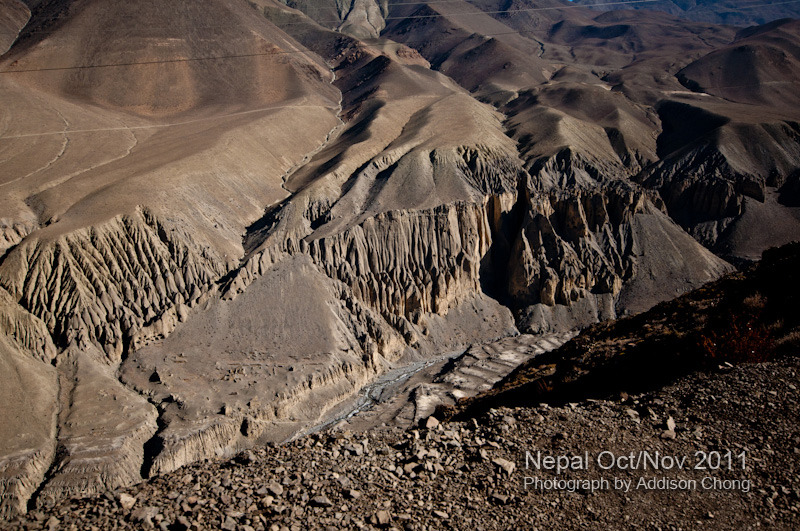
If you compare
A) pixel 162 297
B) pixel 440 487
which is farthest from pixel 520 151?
pixel 440 487

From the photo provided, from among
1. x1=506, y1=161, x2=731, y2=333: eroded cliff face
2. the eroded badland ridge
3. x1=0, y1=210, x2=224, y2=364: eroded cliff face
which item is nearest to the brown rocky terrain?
the eroded badland ridge

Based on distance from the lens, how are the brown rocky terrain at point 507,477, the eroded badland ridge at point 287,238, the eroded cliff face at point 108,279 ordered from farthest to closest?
the eroded cliff face at point 108,279
the eroded badland ridge at point 287,238
the brown rocky terrain at point 507,477

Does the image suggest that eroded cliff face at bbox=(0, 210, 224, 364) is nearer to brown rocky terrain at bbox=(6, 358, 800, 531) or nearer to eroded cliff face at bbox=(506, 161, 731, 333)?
eroded cliff face at bbox=(506, 161, 731, 333)

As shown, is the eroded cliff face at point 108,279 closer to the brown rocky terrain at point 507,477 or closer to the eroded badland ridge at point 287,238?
the eroded badland ridge at point 287,238

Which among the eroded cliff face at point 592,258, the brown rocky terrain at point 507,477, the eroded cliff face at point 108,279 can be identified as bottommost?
the eroded cliff face at point 592,258

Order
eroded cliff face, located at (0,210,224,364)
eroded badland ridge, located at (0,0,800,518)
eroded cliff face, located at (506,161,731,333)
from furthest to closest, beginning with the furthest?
eroded cliff face, located at (506,161,731,333) < eroded cliff face, located at (0,210,224,364) < eroded badland ridge, located at (0,0,800,518)

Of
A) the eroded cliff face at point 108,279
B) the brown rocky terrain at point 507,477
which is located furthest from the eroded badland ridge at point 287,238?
the brown rocky terrain at point 507,477

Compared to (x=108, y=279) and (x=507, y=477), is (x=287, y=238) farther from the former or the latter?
(x=507, y=477)

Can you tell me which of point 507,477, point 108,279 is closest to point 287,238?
point 108,279

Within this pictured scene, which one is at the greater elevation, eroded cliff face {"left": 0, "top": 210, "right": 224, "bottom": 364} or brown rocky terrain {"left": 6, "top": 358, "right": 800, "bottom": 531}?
brown rocky terrain {"left": 6, "top": 358, "right": 800, "bottom": 531}
